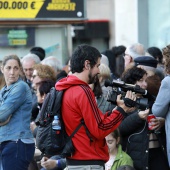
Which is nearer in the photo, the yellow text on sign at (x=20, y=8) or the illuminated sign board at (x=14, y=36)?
the yellow text on sign at (x=20, y=8)

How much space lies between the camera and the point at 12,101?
7230mm

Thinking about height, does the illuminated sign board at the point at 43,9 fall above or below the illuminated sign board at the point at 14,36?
above

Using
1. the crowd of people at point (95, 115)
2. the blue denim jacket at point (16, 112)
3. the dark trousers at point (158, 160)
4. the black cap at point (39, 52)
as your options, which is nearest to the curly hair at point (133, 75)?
the crowd of people at point (95, 115)

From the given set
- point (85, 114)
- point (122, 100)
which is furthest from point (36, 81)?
point (85, 114)

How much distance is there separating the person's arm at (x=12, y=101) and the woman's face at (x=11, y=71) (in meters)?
0.16

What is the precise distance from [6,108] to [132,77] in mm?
1595

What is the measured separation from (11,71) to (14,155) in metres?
1.04

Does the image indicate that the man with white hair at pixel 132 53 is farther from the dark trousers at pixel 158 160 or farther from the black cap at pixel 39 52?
the dark trousers at pixel 158 160

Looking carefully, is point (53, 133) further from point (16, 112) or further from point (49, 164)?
point (49, 164)

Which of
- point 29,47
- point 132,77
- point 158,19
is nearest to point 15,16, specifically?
point 29,47

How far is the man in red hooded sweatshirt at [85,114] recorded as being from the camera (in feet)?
18.5

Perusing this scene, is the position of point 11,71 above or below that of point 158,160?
above

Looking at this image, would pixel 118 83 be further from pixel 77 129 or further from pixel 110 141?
pixel 110 141

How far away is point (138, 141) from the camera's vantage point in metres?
7.27
